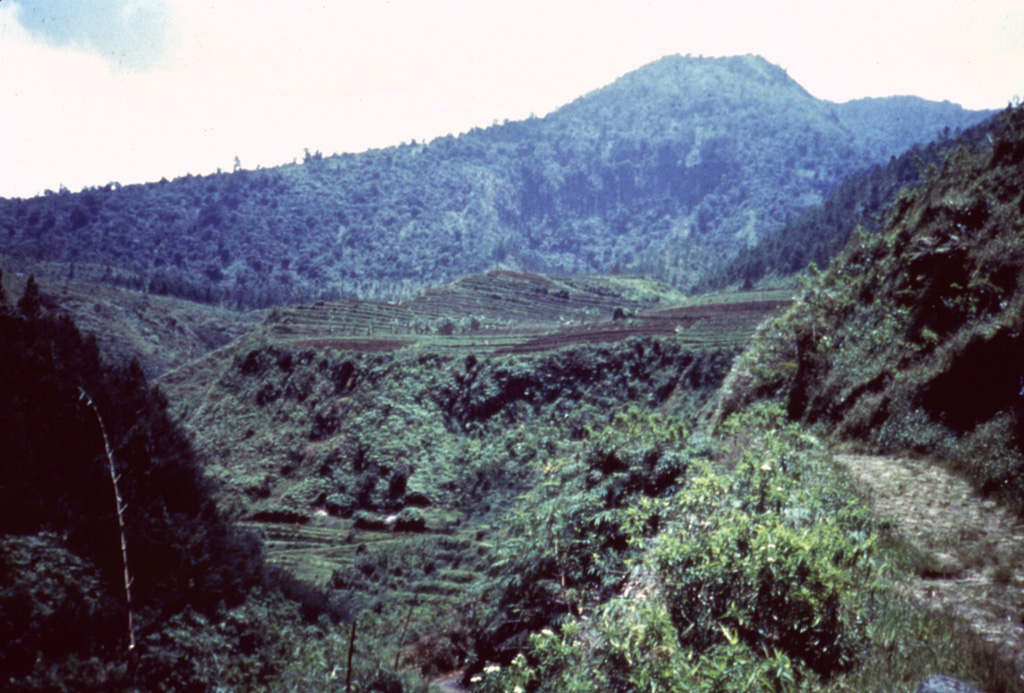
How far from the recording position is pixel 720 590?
4.86 meters

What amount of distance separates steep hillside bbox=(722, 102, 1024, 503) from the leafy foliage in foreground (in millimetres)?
1534

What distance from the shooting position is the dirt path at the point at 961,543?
15.6 ft

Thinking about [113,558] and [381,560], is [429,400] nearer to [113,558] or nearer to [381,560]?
[381,560]

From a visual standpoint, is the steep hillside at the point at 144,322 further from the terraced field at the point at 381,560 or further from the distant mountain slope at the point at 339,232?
the terraced field at the point at 381,560

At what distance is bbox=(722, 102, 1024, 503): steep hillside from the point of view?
25.3ft

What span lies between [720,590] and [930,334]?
22.8ft

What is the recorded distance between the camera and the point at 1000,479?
6652 millimetres

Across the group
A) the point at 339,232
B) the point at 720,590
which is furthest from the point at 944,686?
the point at 339,232

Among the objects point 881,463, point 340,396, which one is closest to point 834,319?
point 881,463

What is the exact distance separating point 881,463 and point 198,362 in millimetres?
62332

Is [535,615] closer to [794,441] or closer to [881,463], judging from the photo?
[794,441]

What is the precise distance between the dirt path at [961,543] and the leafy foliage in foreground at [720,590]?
0.40 m

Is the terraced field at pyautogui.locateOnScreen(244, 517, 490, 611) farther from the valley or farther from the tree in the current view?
the tree

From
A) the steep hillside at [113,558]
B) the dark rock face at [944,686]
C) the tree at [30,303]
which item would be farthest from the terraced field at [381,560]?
the dark rock face at [944,686]
